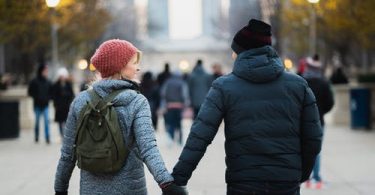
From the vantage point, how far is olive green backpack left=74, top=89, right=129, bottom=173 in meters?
4.41

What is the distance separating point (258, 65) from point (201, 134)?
1.65 feet

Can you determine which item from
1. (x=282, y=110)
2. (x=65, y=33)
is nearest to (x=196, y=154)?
(x=282, y=110)

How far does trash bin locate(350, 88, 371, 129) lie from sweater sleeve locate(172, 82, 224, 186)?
1626 cm

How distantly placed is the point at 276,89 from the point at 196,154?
0.58 meters

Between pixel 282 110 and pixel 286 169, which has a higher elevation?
pixel 282 110

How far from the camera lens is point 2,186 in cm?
1122

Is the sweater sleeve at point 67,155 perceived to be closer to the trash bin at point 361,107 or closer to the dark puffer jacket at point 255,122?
the dark puffer jacket at point 255,122

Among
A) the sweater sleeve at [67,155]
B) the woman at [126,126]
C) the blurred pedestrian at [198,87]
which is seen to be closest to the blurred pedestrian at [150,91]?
the blurred pedestrian at [198,87]

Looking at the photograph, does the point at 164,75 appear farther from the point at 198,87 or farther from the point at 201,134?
the point at 201,134

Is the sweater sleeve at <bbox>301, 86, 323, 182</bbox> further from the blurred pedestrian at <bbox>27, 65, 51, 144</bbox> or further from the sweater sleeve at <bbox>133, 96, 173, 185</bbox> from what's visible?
the blurred pedestrian at <bbox>27, 65, 51, 144</bbox>

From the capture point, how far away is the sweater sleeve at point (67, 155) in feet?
15.4

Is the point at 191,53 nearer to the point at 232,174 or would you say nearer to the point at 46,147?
the point at 46,147

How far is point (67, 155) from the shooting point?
4.75 m

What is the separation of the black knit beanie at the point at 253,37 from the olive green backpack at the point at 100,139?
77 centimetres
